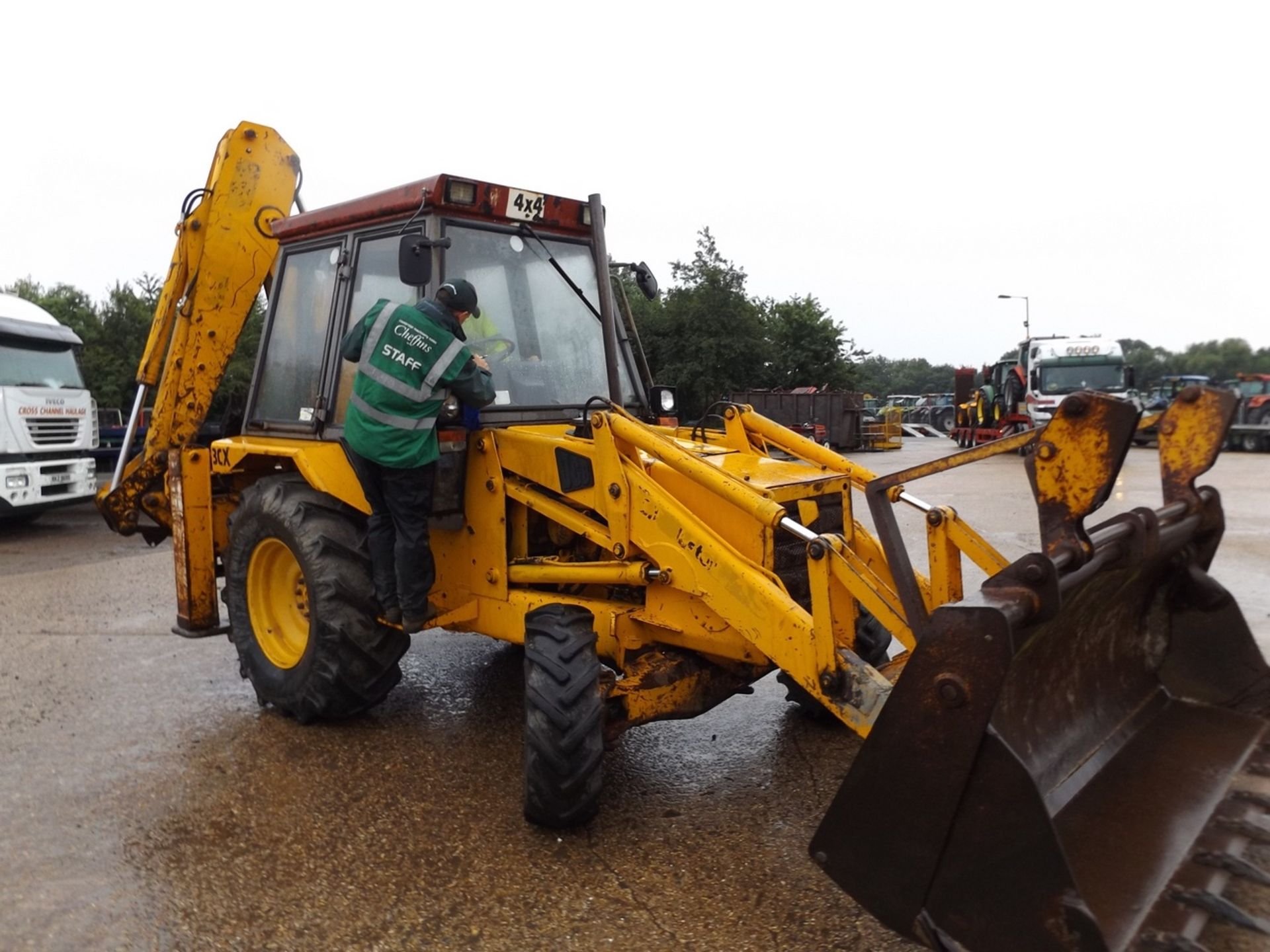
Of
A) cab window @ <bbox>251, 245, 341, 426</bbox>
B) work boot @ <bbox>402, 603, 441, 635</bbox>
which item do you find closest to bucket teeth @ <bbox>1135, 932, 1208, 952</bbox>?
work boot @ <bbox>402, 603, 441, 635</bbox>

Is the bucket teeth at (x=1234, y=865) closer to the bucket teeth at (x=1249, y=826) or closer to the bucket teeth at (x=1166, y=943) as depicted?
the bucket teeth at (x=1249, y=826)

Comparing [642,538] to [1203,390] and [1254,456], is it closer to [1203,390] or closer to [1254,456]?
[1203,390]

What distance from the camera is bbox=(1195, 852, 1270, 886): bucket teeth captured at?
2736mm

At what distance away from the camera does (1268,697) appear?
3604 millimetres

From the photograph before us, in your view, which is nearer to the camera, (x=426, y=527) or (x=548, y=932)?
(x=548, y=932)

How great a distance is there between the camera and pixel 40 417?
1150cm

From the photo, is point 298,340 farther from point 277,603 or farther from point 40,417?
point 40,417

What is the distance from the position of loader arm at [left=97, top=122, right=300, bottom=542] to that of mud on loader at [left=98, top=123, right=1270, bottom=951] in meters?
0.02

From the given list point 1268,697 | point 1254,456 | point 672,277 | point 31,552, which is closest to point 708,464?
point 1268,697

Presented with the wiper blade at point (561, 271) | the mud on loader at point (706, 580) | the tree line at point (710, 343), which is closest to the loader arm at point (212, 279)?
the mud on loader at point (706, 580)

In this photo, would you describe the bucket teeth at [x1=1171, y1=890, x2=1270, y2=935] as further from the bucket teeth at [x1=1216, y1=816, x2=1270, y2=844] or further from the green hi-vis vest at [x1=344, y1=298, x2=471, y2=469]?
the green hi-vis vest at [x1=344, y1=298, x2=471, y2=469]

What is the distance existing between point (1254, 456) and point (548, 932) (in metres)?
23.2

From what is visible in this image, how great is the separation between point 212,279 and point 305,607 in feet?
6.79

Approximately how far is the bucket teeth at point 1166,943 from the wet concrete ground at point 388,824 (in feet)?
2.31
